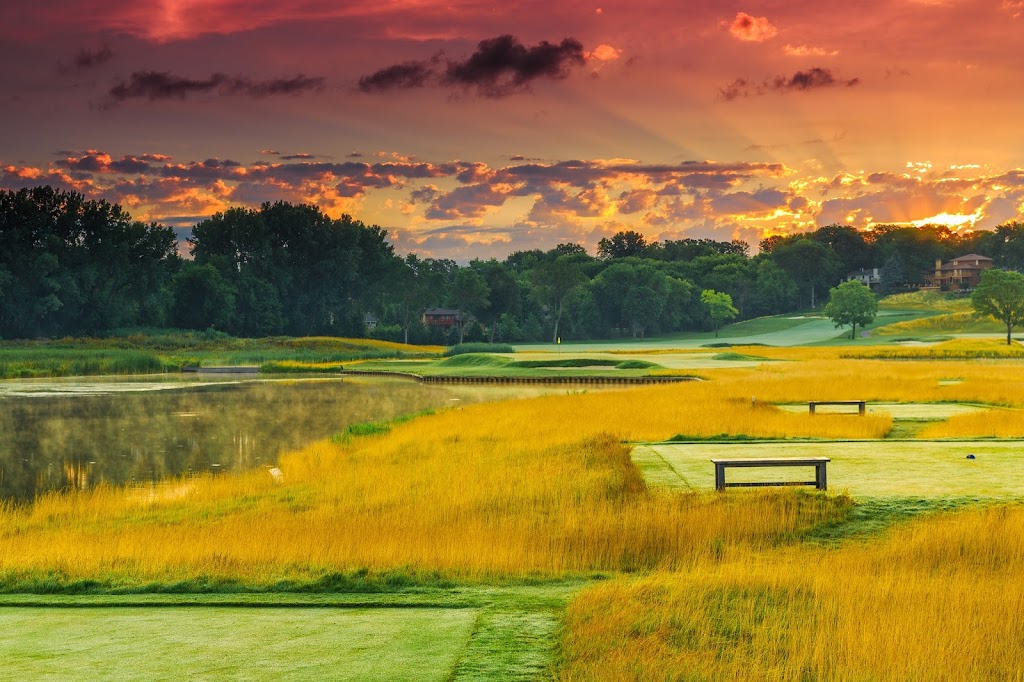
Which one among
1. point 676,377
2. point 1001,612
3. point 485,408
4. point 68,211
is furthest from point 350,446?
point 68,211

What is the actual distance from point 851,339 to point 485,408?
107 metres

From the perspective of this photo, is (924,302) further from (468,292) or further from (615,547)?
(615,547)

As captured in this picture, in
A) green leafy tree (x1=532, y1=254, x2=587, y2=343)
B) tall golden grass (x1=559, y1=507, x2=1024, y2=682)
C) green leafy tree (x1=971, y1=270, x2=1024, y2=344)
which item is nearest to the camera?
tall golden grass (x1=559, y1=507, x2=1024, y2=682)

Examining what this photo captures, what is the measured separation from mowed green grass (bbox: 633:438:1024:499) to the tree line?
352 ft

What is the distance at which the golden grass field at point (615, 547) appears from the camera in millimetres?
9977

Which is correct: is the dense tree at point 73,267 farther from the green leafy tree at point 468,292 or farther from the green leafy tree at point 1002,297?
the green leafy tree at point 1002,297

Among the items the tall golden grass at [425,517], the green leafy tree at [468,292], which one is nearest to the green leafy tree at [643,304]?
the green leafy tree at [468,292]

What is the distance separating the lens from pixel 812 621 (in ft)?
35.4

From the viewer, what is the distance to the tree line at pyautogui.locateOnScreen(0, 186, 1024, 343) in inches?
4808

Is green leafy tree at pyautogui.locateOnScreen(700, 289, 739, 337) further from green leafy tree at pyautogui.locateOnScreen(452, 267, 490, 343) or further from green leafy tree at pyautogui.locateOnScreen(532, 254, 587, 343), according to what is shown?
green leafy tree at pyautogui.locateOnScreen(452, 267, 490, 343)

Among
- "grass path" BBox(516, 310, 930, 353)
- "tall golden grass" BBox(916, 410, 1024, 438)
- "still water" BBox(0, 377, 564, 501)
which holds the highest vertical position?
"tall golden grass" BBox(916, 410, 1024, 438)

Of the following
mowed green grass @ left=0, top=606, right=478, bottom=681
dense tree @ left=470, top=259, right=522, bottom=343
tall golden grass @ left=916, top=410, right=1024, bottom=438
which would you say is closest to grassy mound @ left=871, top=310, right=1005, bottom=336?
dense tree @ left=470, top=259, right=522, bottom=343

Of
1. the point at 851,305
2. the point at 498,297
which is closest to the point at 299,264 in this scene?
the point at 498,297

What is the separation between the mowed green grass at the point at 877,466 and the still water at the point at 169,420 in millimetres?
13651
